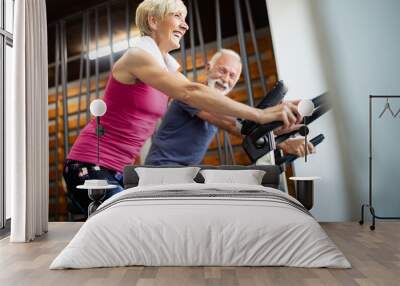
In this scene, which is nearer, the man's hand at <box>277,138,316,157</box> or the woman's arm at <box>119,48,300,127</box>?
the woman's arm at <box>119,48,300,127</box>

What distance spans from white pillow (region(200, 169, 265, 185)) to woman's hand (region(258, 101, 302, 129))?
0.64 metres

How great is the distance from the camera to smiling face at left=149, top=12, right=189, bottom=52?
5832mm

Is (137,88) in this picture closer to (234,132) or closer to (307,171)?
(234,132)

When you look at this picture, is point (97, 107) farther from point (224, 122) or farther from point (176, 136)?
point (224, 122)

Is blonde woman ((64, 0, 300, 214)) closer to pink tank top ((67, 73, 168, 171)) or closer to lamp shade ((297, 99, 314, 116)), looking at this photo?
pink tank top ((67, 73, 168, 171))

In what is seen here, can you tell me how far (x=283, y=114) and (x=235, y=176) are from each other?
98cm

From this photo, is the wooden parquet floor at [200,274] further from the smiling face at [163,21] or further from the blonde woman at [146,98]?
the smiling face at [163,21]

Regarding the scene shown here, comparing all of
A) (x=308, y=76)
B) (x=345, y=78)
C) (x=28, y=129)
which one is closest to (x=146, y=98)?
(x=28, y=129)

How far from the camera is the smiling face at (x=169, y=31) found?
230 inches

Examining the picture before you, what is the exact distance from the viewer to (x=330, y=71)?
19.8 ft

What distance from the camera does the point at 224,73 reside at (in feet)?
19.3

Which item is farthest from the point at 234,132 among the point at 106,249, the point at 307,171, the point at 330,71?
the point at 106,249

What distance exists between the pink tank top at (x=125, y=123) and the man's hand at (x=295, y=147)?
55.3 inches

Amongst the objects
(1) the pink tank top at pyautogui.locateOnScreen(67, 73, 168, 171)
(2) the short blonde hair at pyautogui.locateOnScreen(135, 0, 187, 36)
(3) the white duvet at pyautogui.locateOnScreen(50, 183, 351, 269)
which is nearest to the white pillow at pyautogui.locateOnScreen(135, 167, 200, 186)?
(1) the pink tank top at pyautogui.locateOnScreen(67, 73, 168, 171)
